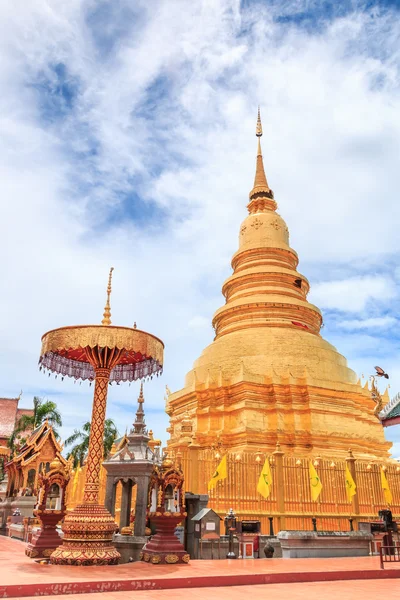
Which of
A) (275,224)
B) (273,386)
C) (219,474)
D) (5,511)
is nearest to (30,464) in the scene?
A: (5,511)

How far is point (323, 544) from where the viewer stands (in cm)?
1272

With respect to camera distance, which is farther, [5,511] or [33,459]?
[33,459]

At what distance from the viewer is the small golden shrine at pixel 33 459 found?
25.3m

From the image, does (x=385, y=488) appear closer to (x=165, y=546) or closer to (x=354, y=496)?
(x=354, y=496)

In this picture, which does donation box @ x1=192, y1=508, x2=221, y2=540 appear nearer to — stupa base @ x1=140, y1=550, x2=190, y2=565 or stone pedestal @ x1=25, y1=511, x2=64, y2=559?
stupa base @ x1=140, y1=550, x2=190, y2=565

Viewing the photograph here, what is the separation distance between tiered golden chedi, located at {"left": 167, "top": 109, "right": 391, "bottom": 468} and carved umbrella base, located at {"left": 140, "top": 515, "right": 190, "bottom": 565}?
6.58m

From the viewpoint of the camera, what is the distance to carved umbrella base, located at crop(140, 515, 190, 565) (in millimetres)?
10172

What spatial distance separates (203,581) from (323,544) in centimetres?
557

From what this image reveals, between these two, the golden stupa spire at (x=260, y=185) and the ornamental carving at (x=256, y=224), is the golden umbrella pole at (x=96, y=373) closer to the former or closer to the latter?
the ornamental carving at (x=256, y=224)

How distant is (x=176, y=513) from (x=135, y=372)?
365cm

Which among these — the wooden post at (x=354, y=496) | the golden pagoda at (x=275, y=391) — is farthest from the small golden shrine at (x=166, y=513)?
the wooden post at (x=354, y=496)

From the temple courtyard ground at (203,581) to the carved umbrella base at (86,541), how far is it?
1.04ft

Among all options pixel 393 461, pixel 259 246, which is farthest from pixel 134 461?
pixel 259 246

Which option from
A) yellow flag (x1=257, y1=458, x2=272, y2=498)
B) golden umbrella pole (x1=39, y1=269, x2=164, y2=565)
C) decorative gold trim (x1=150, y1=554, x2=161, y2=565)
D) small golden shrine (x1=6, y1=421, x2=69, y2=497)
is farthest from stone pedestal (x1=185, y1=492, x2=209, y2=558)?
small golden shrine (x1=6, y1=421, x2=69, y2=497)
